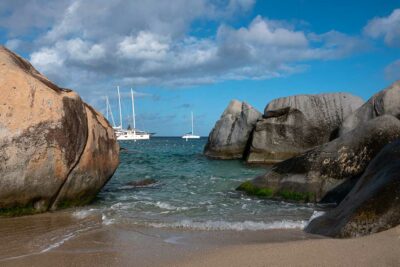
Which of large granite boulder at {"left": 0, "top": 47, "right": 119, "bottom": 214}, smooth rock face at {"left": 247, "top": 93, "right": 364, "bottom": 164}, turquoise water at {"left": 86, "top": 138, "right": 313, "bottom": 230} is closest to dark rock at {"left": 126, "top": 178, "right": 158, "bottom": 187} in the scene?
turquoise water at {"left": 86, "top": 138, "right": 313, "bottom": 230}

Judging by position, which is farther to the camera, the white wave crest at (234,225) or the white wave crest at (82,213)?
the white wave crest at (82,213)

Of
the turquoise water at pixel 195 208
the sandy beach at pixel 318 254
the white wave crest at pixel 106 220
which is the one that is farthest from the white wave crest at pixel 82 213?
the sandy beach at pixel 318 254

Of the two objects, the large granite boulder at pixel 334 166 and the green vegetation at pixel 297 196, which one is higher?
the large granite boulder at pixel 334 166

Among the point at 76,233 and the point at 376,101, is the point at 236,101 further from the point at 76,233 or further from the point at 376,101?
the point at 76,233

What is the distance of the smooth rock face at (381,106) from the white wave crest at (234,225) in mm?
11573

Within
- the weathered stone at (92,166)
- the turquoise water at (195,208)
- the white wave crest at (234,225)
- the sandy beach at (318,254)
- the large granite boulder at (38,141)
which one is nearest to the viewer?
the sandy beach at (318,254)

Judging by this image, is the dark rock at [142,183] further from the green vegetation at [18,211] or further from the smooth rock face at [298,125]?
the smooth rock face at [298,125]

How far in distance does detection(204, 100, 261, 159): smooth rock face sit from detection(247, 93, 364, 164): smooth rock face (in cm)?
253

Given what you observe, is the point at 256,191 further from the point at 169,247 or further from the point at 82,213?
the point at 169,247

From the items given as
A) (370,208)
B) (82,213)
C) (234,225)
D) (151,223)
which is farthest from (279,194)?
(370,208)

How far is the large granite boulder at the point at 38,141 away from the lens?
7.27 metres

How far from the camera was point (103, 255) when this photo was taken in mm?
5066

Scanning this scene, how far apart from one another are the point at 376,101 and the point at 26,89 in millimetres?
14531

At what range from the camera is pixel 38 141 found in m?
7.51
